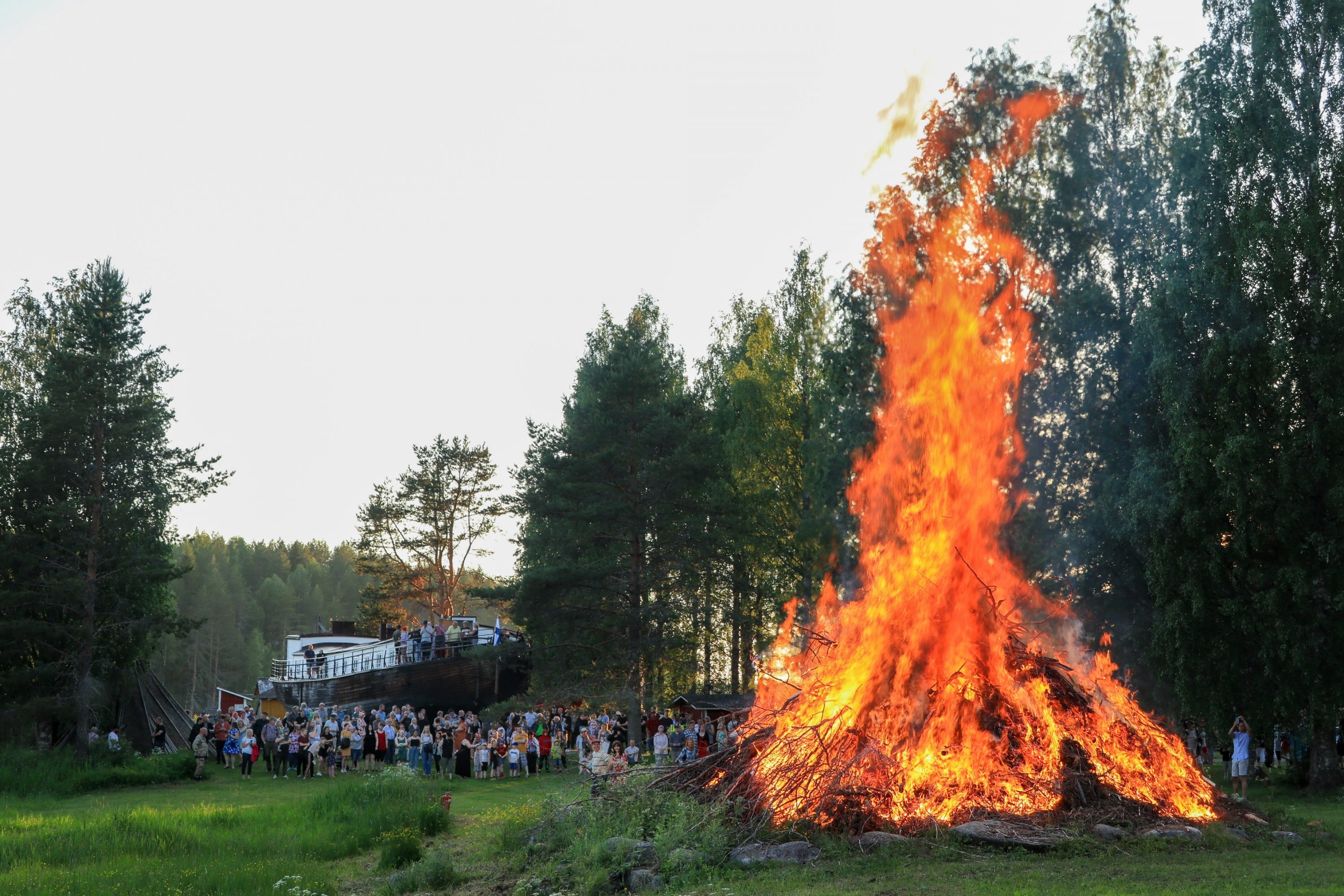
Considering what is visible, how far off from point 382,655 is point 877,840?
33.3 m

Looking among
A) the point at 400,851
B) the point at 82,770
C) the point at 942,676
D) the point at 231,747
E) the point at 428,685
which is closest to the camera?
the point at 400,851

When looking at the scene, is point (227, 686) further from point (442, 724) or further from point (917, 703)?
point (917, 703)

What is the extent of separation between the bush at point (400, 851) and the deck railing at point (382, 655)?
23861 mm

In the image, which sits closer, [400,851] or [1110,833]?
[1110,833]

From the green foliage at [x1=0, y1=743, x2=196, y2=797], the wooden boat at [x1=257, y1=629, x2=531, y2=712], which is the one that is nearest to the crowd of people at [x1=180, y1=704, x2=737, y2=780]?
the green foliage at [x1=0, y1=743, x2=196, y2=797]

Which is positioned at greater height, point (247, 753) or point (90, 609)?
point (90, 609)

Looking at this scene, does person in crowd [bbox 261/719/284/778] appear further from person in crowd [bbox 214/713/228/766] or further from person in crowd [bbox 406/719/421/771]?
person in crowd [bbox 406/719/421/771]

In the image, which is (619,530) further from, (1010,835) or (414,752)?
(1010,835)

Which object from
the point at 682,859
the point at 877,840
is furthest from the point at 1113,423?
the point at 682,859

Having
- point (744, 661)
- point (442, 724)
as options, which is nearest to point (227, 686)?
point (744, 661)

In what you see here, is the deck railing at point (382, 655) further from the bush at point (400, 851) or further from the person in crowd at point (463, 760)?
the bush at point (400, 851)

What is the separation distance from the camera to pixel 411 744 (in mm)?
26859

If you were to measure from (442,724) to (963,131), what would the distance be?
20.8 metres

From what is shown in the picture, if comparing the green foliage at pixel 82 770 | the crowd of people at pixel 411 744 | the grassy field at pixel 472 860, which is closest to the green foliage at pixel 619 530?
the crowd of people at pixel 411 744
